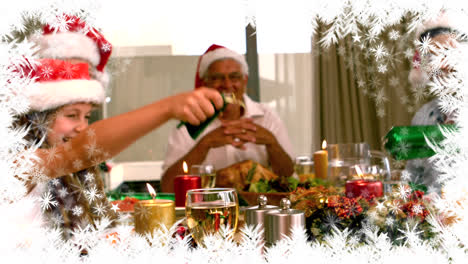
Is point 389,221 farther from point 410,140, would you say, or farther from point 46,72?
point 46,72

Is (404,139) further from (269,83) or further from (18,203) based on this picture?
(18,203)

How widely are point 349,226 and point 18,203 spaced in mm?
319

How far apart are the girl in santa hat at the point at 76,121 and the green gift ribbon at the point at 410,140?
21 cm

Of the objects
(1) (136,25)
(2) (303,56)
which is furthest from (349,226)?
(1) (136,25)

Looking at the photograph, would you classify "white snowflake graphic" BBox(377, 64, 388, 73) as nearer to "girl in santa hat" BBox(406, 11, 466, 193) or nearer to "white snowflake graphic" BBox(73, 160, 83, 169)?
"girl in santa hat" BBox(406, 11, 466, 193)

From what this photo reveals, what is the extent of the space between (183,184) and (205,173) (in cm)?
8

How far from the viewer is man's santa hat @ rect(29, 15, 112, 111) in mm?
388

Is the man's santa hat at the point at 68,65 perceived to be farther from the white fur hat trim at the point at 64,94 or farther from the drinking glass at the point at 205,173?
the drinking glass at the point at 205,173

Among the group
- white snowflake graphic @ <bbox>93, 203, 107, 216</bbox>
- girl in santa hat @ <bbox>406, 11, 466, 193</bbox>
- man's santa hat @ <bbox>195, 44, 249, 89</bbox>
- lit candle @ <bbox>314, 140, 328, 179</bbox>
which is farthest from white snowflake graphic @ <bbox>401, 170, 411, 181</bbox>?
white snowflake graphic @ <bbox>93, 203, 107, 216</bbox>

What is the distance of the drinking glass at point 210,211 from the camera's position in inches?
15.6

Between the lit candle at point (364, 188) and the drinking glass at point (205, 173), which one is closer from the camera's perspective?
the lit candle at point (364, 188)

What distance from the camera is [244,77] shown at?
502 millimetres

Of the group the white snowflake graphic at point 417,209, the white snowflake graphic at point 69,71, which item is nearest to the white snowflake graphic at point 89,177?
the white snowflake graphic at point 69,71

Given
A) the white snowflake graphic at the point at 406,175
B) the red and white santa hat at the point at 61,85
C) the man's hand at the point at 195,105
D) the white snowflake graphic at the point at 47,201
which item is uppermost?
the red and white santa hat at the point at 61,85
